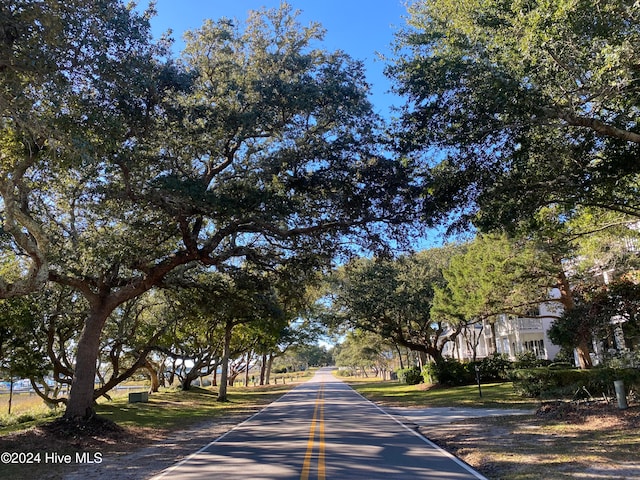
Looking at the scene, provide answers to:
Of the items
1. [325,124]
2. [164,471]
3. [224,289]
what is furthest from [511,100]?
[224,289]

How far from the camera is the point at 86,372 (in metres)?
15.9

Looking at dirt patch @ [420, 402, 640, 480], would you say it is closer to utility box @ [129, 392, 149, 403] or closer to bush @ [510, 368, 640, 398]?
bush @ [510, 368, 640, 398]

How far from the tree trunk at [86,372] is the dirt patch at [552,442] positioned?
35.2ft

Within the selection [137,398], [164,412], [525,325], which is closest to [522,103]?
[164,412]

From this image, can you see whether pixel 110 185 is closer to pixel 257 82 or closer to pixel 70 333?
pixel 257 82

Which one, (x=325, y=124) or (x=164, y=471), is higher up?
(x=325, y=124)

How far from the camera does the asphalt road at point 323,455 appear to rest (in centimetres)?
862

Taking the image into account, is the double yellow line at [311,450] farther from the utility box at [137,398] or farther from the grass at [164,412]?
the utility box at [137,398]

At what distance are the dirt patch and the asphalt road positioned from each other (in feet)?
2.22

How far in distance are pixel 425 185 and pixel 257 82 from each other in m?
5.25

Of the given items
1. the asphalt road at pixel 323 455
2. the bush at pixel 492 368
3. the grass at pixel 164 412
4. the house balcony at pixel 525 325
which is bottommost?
the grass at pixel 164 412

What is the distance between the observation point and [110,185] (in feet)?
44.4

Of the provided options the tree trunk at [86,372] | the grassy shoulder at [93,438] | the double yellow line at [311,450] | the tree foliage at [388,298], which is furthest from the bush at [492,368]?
the tree trunk at [86,372]

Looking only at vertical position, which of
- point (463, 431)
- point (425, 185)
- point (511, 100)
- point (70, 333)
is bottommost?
point (463, 431)
